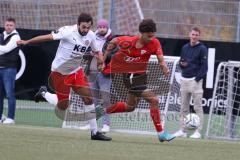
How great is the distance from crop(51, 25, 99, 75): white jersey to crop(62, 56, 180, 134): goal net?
2.81 meters

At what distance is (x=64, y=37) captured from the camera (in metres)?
12.7

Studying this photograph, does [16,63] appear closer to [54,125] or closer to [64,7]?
[54,125]

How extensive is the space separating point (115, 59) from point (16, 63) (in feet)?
10.2

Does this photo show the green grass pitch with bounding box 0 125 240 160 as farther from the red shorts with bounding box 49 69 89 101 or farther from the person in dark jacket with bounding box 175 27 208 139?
the person in dark jacket with bounding box 175 27 208 139

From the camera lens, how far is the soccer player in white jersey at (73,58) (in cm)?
1261

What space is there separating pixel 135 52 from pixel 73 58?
1.01 metres

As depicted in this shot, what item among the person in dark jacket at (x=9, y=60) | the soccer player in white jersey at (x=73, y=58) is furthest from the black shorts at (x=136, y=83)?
the person in dark jacket at (x=9, y=60)

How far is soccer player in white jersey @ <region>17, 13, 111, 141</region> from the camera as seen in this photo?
12.6 meters

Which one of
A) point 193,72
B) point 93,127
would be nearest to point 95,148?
point 93,127

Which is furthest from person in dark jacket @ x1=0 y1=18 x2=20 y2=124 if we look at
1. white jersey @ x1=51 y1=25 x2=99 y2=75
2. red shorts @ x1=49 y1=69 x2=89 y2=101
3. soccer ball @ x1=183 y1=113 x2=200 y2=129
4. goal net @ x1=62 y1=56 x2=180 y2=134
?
soccer ball @ x1=183 y1=113 x2=200 y2=129

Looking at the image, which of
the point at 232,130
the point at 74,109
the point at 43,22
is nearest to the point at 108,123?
the point at 74,109

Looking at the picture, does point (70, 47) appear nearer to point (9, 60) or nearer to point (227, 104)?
point (9, 60)

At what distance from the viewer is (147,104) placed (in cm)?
1608

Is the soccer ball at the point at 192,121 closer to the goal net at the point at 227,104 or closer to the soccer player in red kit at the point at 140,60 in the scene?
the goal net at the point at 227,104
